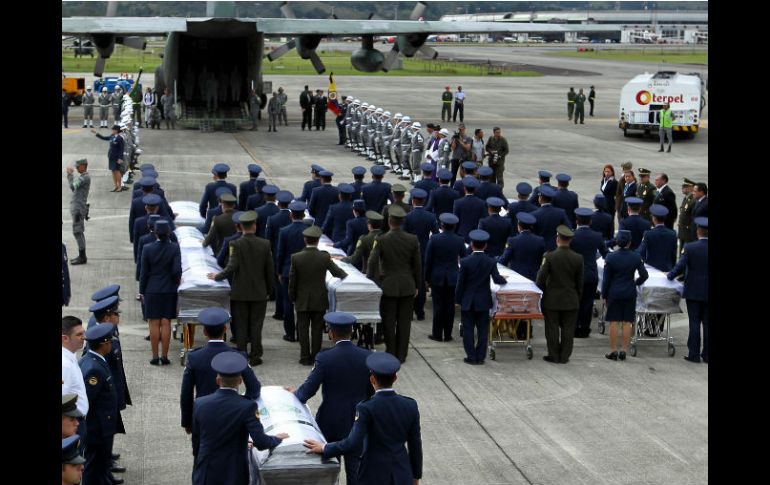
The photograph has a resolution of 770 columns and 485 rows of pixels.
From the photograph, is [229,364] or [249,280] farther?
[249,280]

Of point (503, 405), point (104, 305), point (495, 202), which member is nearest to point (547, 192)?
point (495, 202)

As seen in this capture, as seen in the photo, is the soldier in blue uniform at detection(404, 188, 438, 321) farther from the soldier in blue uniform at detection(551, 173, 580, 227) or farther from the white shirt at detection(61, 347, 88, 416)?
the white shirt at detection(61, 347, 88, 416)

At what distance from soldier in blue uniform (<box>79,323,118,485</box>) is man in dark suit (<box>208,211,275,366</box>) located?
11.0 ft

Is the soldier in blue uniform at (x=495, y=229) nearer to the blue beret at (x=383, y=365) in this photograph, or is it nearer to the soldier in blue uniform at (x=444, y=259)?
the soldier in blue uniform at (x=444, y=259)

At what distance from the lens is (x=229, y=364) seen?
6.33 metres

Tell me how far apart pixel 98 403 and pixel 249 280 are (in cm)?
362

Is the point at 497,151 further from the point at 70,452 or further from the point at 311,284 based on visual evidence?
the point at 70,452

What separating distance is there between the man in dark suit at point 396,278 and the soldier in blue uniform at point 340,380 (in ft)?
12.7

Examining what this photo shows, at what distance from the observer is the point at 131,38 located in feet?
113

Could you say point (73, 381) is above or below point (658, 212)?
below

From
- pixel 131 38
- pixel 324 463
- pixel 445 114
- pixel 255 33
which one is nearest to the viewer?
pixel 324 463
